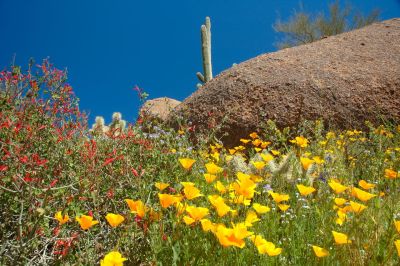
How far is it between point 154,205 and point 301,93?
17.3 feet

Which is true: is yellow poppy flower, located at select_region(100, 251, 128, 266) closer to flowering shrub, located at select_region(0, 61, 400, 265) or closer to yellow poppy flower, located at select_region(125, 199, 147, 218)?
flowering shrub, located at select_region(0, 61, 400, 265)

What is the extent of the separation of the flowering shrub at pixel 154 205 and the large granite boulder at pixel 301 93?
2.89 m

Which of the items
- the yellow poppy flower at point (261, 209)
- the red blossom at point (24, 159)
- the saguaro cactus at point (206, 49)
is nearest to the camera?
the yellow poppy flower at point (261, 209)

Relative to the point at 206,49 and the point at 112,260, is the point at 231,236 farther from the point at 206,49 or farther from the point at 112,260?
the point at 206,49

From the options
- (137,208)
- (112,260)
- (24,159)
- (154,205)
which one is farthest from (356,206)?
(24,159)

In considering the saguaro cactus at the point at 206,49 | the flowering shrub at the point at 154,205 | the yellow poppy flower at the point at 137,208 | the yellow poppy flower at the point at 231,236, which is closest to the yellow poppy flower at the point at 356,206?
the flowering shrub at the point at 154,205

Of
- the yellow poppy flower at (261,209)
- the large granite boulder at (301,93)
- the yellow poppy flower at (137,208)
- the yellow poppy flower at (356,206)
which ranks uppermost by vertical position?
the large granite boulder at (301,93)

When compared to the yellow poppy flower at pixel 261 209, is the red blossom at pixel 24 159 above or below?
above

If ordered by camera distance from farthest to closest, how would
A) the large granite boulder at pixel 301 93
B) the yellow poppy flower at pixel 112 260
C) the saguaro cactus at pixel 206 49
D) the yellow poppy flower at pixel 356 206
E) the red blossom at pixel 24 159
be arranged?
the saguaro cactus at pixel 206 49
the large granite boulder at pixel 301 93
the red blossom at pixel 24 159
the yellow poppy flower at pixel 356 206
the yellow poppy flower at pixel 112 260

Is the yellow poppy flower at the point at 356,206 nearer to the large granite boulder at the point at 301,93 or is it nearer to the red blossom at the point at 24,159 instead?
the red blossom at the point at 24,159

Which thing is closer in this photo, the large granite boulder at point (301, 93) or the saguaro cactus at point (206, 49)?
the large granite boulder at point (301, 93)

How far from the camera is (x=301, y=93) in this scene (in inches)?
289

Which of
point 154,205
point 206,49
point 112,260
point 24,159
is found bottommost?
point 112,260

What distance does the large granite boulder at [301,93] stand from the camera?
721 cm
